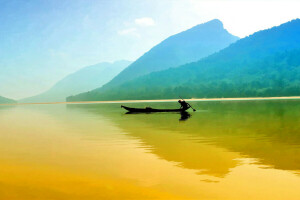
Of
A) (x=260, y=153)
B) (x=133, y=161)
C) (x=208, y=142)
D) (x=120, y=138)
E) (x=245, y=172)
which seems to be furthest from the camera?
(x=120, y=138)

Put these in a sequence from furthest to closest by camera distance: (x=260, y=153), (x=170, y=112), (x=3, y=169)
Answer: (x=170, y=112) → (x=260, y=153) → (x=3, y=169)

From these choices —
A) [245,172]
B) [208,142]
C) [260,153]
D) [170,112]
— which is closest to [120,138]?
[208,142]

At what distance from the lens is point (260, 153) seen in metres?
21.6

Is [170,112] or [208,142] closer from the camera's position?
[208,142]

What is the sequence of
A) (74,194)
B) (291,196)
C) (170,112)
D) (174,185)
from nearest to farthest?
(291,196)
(74,194)
(174,185)
(170,112)

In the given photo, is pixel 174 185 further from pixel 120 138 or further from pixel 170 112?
pixel 170 112

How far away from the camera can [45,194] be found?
13.6 meters

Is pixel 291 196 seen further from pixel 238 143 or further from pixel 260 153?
pixel 238 143

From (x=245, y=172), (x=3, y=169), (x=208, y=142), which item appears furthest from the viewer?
(x=208, y=142)

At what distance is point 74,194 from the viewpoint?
1362cm

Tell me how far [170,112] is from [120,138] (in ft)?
146

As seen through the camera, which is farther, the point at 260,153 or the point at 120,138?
the point at 120,138

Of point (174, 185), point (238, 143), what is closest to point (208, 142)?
point (238, 143)

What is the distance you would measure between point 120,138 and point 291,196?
20.1 metres
